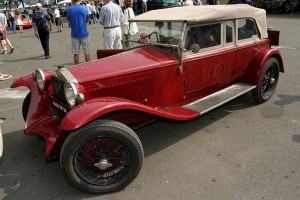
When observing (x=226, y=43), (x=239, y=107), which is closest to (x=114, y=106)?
(x=226, y=43)

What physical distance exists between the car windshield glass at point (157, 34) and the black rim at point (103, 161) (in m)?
1.56

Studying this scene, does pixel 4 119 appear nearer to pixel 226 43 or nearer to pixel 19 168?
pixel 19 168

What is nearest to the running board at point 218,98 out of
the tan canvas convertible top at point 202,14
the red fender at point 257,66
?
the red fender at point 257,66

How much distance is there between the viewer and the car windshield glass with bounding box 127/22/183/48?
3697 mm

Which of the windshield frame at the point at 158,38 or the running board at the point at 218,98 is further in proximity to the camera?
the running board at the point at 218,98

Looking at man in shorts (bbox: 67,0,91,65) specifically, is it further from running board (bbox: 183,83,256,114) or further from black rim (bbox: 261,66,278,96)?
black rim (bbox: 261,66,278,96)

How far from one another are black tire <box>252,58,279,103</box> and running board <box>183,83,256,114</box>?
21 centimetres

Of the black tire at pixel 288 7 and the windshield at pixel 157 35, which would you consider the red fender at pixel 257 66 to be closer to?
the windshield at pixel 157 35

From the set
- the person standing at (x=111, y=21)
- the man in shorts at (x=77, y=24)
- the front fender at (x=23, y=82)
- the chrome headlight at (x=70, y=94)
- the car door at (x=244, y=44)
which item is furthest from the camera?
the man in shorts at (x=77, y=24)

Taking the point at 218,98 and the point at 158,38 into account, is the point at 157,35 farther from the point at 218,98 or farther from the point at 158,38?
the point at 218,98

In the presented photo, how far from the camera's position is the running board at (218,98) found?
3.73 meters

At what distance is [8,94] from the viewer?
5965mm

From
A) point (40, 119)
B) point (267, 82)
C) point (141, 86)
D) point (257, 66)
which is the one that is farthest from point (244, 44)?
point (40, 119)

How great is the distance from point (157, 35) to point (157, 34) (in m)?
0.02
